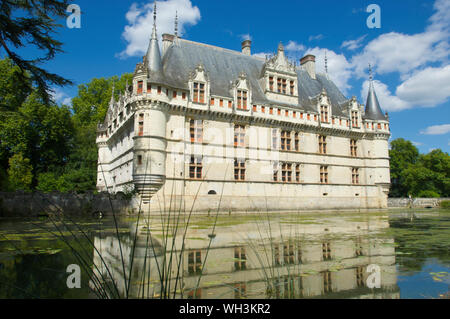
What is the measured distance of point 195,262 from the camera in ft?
15.1

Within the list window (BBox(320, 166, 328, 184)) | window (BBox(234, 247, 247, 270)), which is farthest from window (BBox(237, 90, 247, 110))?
window (BBox(234, 247, 247, 270))

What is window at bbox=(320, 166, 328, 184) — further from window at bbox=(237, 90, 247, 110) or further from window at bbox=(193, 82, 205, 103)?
window at bbox=(193, 82, 205, 103)

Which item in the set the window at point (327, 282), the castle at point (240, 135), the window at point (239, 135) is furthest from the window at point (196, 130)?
the window at point (327, 282)

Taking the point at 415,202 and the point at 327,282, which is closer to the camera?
the point at 327,282

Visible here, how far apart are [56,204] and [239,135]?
40.7 feet

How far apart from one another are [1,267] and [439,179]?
2038 inches

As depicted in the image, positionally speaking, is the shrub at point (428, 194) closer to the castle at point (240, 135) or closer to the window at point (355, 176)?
the castle at point (240, 135)

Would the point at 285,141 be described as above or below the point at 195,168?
A: above

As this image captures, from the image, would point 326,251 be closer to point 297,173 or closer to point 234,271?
point 234,271

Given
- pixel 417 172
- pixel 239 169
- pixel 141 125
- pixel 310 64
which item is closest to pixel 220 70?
pixel 239 169

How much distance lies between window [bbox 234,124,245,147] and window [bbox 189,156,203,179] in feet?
10.1

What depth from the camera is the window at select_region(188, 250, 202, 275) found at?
402cm
